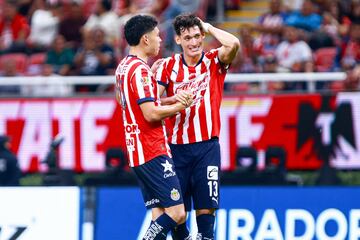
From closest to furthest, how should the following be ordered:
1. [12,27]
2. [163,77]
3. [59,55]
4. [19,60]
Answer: [163,77], [59,55], [19,60], [12,27]

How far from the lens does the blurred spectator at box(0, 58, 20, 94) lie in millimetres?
17188

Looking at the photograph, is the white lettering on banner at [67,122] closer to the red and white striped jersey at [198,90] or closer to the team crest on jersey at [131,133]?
the red and white striped jersey at [198,90]

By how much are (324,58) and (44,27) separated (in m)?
4.43

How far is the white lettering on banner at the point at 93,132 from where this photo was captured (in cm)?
1638

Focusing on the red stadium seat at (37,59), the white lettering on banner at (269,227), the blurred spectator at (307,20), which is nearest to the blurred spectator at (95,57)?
the red stadium seat at (37,59)

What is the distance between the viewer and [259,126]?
16016 millimetres

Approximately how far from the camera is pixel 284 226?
12.0 m

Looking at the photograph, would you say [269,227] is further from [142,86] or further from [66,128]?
[66,128]

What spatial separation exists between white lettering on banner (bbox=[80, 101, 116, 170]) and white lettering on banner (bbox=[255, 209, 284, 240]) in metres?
4.70

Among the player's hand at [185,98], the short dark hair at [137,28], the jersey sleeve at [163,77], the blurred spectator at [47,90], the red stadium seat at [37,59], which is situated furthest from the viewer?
the red stadium seat at [37,59]

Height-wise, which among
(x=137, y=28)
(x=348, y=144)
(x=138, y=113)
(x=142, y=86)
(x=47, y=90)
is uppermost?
(x=137, y=28)

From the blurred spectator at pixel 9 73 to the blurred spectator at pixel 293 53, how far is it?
368 cm

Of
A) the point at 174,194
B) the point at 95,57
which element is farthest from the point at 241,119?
the point at 174,194

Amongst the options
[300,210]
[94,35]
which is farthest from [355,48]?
[300,210]
